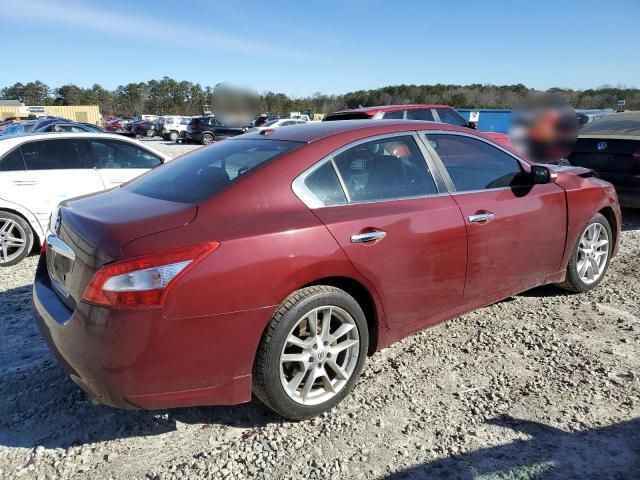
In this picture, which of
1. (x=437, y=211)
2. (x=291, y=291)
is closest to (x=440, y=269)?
(x=437, y=211)

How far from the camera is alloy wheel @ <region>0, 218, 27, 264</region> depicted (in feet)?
18.2

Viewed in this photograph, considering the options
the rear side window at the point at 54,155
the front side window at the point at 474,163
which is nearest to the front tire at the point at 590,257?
the front side window at the point at 474,163

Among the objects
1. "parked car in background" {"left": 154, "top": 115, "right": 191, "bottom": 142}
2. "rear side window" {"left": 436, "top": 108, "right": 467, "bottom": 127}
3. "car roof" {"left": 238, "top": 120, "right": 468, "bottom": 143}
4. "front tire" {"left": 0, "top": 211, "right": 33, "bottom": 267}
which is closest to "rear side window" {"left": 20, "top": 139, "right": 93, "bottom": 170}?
"front tire" {"left": 0, "top": 211, "right": 33, "bottom": 267}

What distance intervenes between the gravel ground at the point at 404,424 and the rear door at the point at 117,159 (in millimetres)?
2980

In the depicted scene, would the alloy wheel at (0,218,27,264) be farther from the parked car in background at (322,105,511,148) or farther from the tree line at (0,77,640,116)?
the tree line at (0,77,640,116)

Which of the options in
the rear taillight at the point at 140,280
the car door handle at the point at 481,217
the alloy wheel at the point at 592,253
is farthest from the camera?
the alloy wheel at the point at 592,253

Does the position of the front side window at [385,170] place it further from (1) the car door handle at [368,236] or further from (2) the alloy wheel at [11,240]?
(2) the alloy wheel at [11,240]

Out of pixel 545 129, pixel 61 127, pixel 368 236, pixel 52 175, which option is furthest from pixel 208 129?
pixel 368 236

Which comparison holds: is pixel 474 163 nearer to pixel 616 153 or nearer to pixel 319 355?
pixel 319 355

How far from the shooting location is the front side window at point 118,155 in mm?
6223

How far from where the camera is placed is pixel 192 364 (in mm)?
2295

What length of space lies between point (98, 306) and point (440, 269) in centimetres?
197

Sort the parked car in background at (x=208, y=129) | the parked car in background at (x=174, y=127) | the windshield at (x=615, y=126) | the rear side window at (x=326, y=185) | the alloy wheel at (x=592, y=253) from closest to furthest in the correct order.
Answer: the rear side window at (x=326, y=185)
the alloy wheel at (x=592, y=253)
the windshield at (x=615, y=126)
the parked car in background at (x=208, y=129)
the parked car in background at (x=174, y=127)

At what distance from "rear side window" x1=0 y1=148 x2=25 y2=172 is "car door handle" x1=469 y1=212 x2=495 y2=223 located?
5147mm
